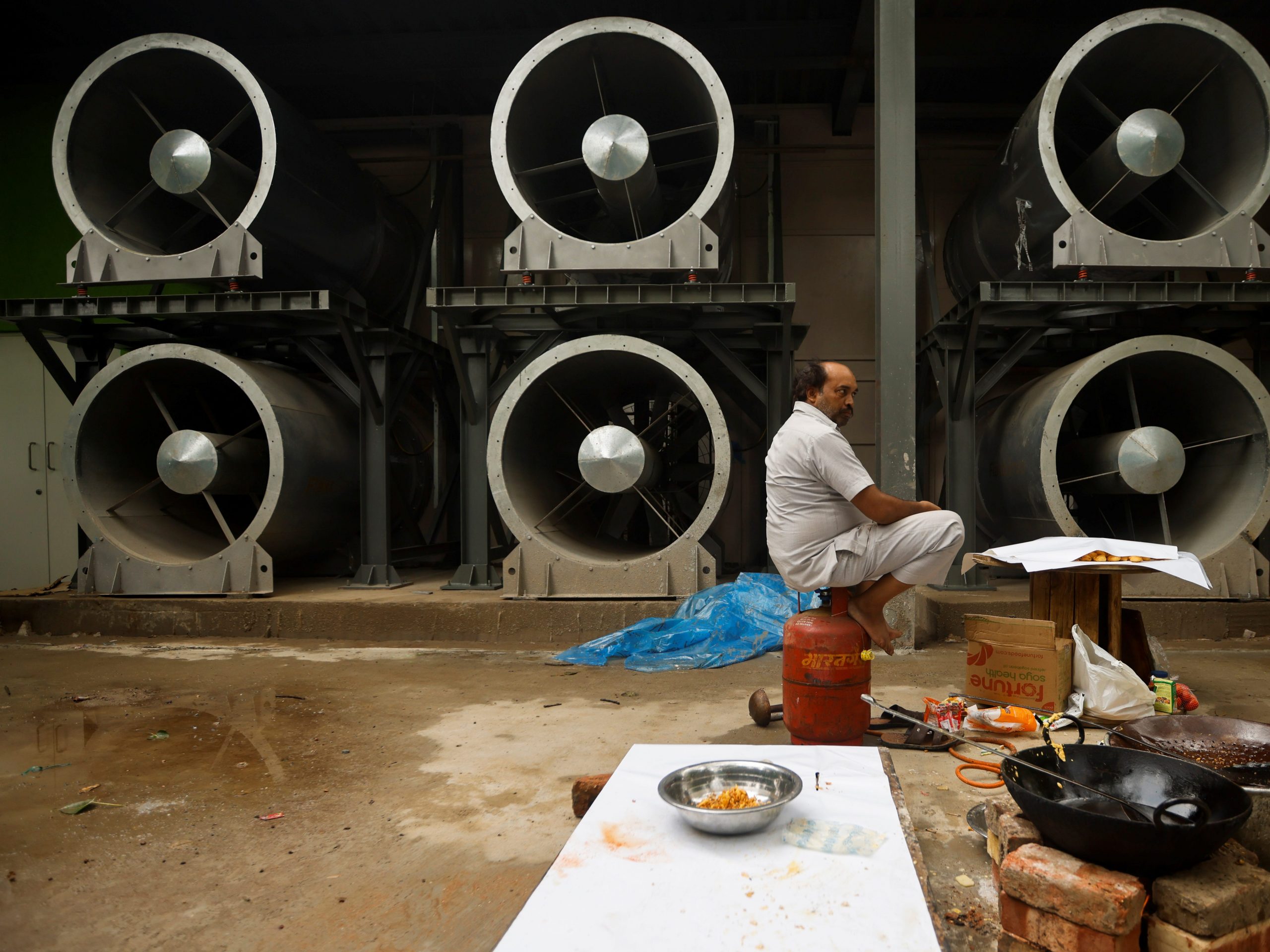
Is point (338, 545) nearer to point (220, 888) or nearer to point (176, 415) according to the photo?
point (176, 415)

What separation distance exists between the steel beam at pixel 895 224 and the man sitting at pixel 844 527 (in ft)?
6.57

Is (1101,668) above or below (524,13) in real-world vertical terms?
below

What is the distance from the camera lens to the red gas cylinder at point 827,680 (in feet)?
9.74

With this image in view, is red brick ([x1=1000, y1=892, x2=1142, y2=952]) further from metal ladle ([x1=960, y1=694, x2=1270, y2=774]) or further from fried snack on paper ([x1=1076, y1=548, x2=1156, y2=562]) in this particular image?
fried snack on paper ([x1=1076, y1=548, x2=1156, y2=562])

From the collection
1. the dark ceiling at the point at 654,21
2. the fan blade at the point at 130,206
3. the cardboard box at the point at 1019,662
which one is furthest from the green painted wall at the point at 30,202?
the cardboard box at the point at 1019,662

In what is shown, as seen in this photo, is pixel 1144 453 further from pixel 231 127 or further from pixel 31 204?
pixel 31 204

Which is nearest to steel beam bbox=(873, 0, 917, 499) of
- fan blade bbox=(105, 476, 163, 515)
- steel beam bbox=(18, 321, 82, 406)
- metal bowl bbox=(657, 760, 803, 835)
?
metal bowl bbox=(657, 760, 803, 835)

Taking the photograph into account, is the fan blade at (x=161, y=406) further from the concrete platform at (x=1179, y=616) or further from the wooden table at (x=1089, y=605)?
the wooden table at (x=1089, y=605)

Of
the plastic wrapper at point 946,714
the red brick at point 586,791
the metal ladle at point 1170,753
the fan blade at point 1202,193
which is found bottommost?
the plastic wrapper at point 946,714

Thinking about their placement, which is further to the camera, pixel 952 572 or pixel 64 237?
pixel 64 237

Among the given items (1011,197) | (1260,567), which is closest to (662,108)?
(1011,197)

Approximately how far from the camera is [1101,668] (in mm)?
3434

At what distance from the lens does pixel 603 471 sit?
5562 millimetres

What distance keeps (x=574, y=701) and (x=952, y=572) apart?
3.50m
